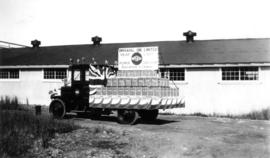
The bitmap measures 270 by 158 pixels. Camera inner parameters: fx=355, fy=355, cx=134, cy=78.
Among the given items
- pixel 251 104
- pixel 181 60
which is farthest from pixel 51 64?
pixel 251 104

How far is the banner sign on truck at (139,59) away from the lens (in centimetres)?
1330

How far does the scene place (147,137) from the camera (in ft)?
34.1

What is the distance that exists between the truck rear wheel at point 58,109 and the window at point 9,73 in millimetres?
10091

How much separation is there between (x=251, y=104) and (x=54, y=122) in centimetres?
1088

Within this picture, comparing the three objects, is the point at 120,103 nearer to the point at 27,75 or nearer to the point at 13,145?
the point at 13,145

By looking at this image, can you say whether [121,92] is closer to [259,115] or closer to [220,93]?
[220,93]

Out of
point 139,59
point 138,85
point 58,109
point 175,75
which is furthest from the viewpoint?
point 175,75

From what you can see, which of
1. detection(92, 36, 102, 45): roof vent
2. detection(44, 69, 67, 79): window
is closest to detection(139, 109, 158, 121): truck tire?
detection(44, 69, 67, 79): window

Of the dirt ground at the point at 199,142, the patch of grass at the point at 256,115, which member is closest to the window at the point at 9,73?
the patch of grass at the point at 256,115

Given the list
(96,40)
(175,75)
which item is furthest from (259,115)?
(96,40)

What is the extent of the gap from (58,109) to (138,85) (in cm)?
403

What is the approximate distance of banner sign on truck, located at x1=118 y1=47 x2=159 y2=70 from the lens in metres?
13.3

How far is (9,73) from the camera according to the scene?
24203 mm

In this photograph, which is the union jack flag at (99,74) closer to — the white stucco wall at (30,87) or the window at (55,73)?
the window at (55,73)
